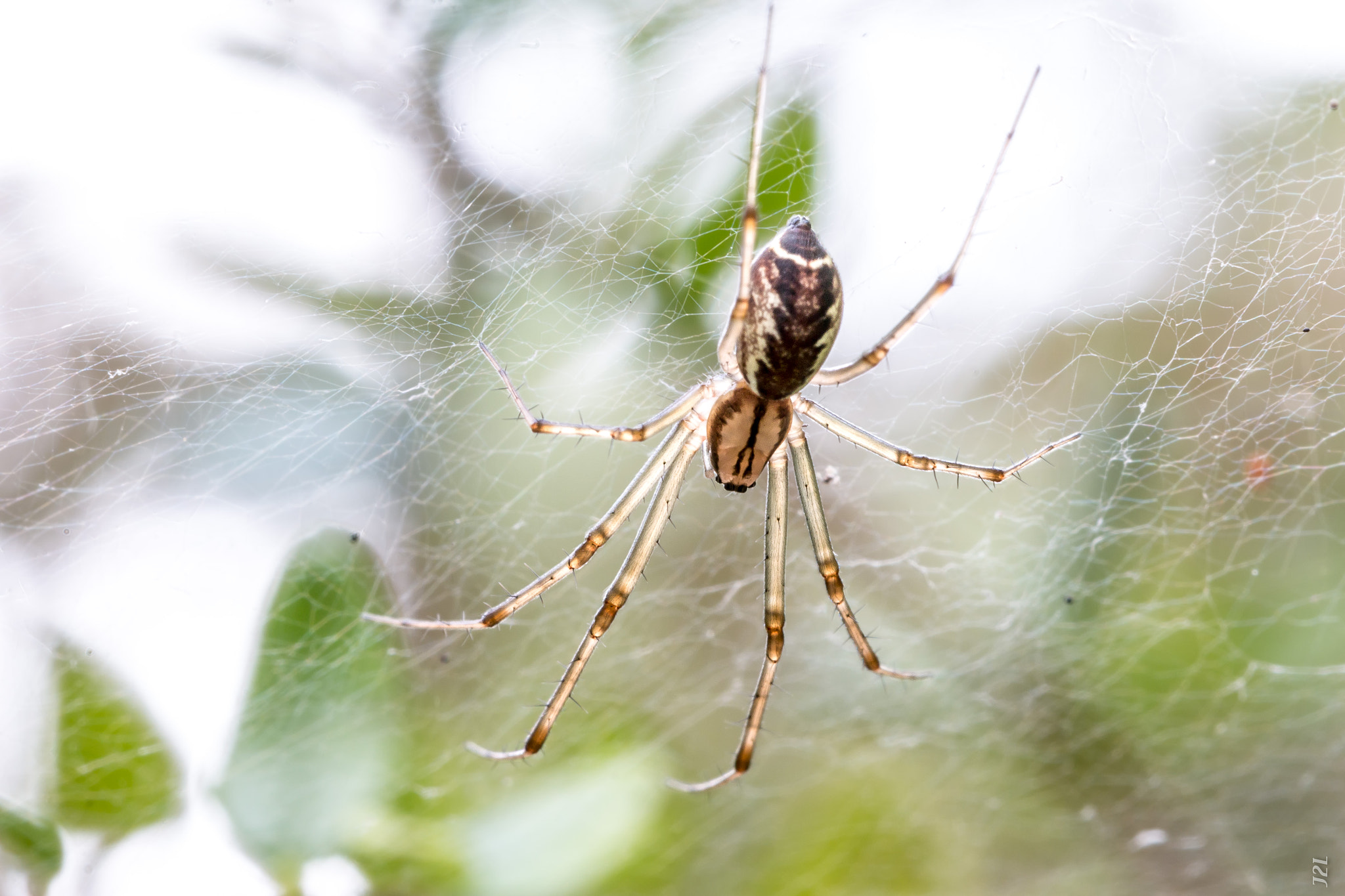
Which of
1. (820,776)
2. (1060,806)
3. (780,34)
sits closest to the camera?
(780,34)

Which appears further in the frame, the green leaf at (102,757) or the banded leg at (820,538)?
the banded leg at (820,538)

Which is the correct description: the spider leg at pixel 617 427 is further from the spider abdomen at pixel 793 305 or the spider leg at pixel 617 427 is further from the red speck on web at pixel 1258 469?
the red speck on web at pixel 1258 469

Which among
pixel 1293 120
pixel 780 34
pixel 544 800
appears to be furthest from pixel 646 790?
pixel 1293 120

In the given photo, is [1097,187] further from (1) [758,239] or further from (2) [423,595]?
(2) [423,595]

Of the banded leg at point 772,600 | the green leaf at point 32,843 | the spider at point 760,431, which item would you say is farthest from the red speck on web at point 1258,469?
the green leaf at point 32,843

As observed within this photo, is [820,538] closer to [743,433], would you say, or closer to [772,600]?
[772,600]

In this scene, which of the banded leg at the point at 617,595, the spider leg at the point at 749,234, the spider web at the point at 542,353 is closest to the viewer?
the spider leg at the point at 749,234
